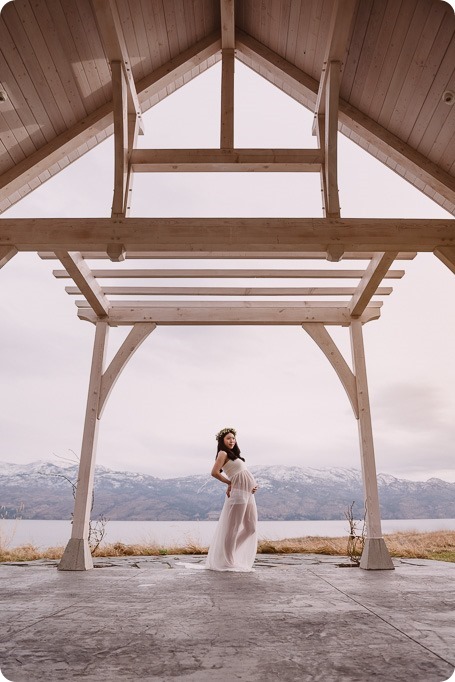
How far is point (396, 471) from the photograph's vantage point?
67.8m

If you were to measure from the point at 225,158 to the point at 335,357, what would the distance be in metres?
2.54

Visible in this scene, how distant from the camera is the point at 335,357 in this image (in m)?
5.81

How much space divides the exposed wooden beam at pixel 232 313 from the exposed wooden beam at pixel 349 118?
5.79 ft

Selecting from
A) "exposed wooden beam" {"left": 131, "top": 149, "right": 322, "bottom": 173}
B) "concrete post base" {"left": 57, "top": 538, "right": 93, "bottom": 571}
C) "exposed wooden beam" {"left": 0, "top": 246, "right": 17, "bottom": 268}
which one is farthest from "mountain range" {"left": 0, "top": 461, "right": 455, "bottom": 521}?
"exposed wooden beam" {"left": 0, "top": 246, "right": 17, "bottom": 268}

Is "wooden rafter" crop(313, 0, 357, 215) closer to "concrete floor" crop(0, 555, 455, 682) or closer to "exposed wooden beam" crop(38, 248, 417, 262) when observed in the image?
"exposed wooden beam" crop(38, 248, 417, 262)

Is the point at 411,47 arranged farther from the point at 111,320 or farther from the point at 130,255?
the point at 111,320

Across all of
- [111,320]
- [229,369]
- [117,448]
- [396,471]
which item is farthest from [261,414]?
[111,320]

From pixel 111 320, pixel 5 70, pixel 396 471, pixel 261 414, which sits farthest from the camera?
pixel 396 471

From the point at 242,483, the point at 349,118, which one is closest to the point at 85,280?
the point at 242,483

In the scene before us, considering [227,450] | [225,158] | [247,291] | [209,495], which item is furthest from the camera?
[209,495]

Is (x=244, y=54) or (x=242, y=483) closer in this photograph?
(x=244, y=54)

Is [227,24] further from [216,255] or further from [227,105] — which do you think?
[216,255]

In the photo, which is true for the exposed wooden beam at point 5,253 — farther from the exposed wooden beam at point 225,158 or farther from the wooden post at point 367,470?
the wooden post at point 367,470

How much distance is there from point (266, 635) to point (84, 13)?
4.47 metres
